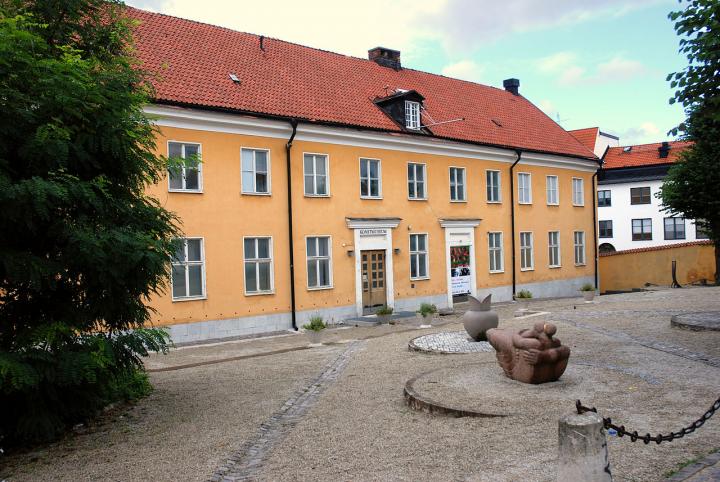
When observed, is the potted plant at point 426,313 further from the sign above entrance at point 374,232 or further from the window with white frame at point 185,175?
the window with white frame at point 185,175

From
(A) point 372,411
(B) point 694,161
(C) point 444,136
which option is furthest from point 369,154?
(A) point 372,411

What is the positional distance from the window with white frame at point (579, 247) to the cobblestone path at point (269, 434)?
22498 mm

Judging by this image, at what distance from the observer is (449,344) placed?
48.0ft

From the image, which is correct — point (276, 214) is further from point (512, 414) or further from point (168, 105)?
point (512, 414)

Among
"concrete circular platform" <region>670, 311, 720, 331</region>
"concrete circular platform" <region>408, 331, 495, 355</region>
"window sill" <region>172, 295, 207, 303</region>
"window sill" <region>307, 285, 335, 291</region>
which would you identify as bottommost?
"concrete circular platform" <region>408, 331, 495, 355</region>

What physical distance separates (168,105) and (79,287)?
1021cm

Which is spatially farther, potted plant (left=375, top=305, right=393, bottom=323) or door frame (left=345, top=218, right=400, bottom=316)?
door frame (left=345, top=218, right=400, bottom=316)

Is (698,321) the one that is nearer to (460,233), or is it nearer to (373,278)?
(373,278)

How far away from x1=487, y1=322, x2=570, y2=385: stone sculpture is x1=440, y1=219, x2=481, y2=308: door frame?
15349 millimetres

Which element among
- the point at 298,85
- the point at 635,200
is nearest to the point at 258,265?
the point at 298,85

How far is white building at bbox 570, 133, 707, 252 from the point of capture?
1927 inches

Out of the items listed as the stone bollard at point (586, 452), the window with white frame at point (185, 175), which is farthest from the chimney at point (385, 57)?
the stone bollard at point (586, 452)

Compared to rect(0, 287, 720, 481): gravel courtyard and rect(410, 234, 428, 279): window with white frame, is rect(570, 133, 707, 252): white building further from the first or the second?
rect(0, 287, 720, 481): gravel courtyard

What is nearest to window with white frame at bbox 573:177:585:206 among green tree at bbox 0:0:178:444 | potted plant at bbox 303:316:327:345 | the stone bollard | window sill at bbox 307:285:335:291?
window sill at bbox 307:285:335:291
